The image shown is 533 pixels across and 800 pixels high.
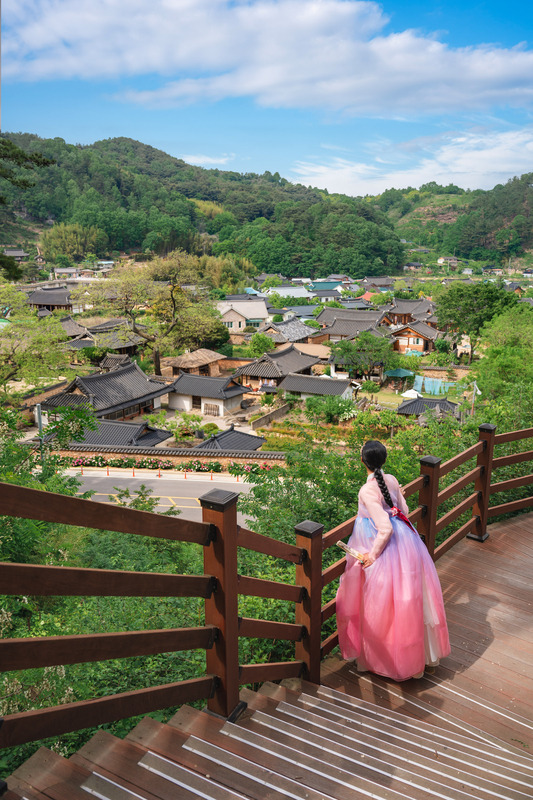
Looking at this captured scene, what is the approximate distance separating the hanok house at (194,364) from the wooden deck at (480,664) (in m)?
30.9

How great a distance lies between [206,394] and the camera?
28.9m

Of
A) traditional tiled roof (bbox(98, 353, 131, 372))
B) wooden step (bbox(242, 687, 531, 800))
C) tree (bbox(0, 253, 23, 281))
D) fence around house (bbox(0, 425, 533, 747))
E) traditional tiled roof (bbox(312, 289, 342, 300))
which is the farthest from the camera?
traditional tiled roof (bbox(312, 289, 342, 300))

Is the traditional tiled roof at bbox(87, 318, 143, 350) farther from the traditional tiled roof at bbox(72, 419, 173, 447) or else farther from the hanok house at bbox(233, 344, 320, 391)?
the traditional tiled roof at bbox(72, 419, 173, 447)

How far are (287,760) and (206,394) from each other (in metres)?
27.3

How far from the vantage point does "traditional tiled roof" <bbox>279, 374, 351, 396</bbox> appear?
2968 cm

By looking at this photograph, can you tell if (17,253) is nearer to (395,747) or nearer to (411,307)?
(411,307)

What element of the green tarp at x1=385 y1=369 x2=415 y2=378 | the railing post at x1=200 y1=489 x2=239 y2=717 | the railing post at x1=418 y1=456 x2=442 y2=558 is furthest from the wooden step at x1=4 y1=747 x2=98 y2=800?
the green tarp at x1=385 y1=369 x2=415 y2=378

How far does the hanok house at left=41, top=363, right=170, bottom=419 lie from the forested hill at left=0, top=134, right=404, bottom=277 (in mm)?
55064

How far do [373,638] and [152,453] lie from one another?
17490mm

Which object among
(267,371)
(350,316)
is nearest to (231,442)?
A: (267,371)

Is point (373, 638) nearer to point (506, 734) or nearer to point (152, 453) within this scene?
point (506, 734)

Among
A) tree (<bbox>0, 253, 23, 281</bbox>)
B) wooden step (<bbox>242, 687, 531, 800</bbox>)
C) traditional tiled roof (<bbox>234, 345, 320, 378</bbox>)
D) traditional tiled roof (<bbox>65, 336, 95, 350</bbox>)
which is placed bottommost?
traditional tiled roof (<bbox>234, 345, 320, 378</bbox>)

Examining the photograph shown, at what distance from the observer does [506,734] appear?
247 centimetres

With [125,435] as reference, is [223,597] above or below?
above
